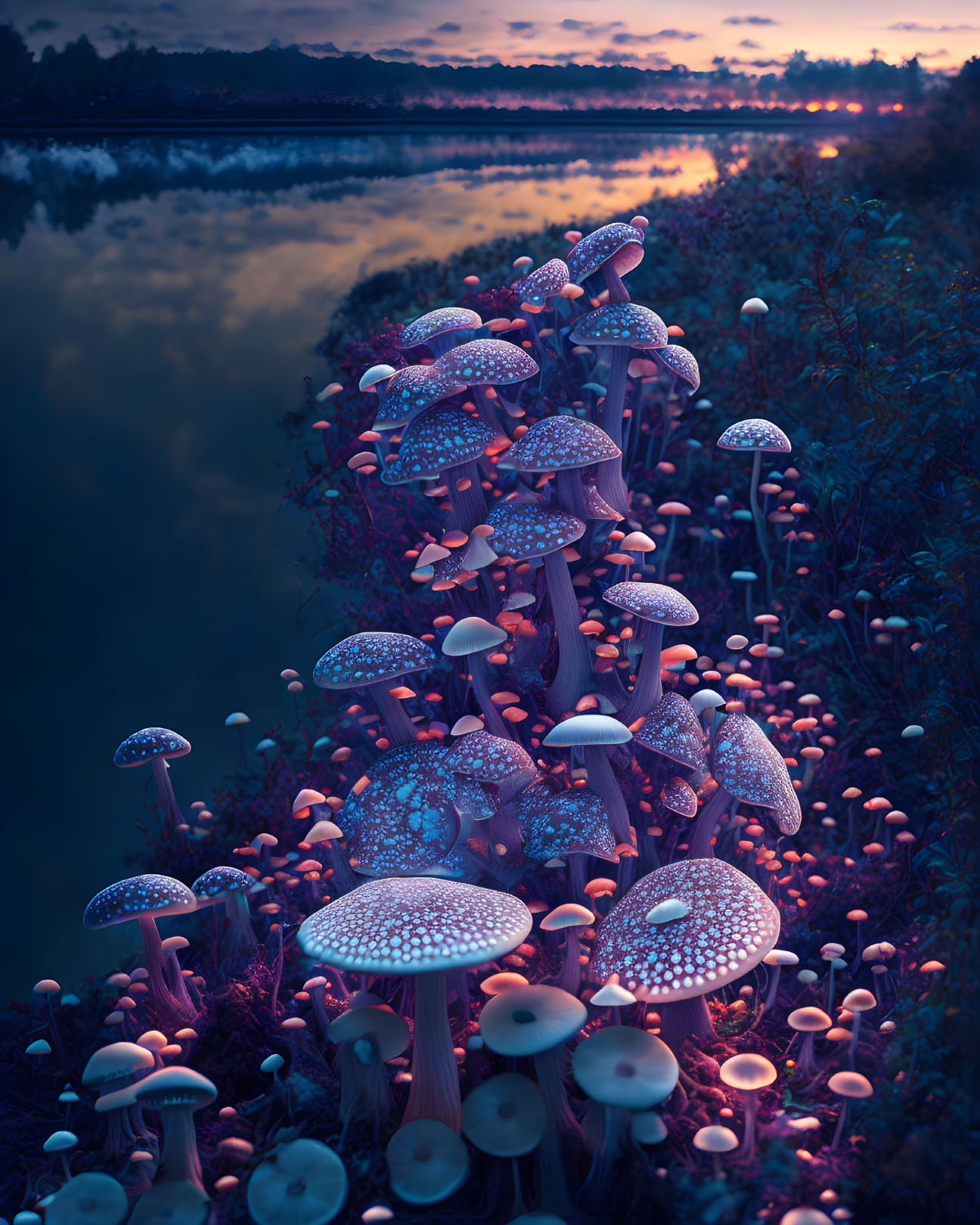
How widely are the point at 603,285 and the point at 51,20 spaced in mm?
5023

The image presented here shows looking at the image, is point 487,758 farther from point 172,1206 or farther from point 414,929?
point 172,1206

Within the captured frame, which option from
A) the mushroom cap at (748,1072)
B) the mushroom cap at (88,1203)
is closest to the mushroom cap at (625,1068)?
the mushroom cap at (748,1072)

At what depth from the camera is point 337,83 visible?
680 centimetres

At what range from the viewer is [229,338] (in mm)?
7090

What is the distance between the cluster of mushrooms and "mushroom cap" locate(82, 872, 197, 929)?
0.8 inches

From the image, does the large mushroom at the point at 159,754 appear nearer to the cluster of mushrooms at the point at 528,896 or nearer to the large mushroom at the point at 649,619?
the cluster of mushrooms at the point at 528,896

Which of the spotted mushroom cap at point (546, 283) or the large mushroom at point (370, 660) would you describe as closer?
the large mushroom at point (370, 660)

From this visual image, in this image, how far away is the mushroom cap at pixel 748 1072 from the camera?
11.7ft

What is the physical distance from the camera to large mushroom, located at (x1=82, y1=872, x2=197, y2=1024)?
4.67m

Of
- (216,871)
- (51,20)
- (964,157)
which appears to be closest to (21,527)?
(216,871)

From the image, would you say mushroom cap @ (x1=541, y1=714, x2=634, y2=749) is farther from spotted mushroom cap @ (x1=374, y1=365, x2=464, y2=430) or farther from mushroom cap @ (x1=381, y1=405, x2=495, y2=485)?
spotted mushroom cap @ (x1=374, y1=365, x2=464, y2=430)

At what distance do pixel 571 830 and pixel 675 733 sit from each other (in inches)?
39.2

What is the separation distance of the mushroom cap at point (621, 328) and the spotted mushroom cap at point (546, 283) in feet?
2.19

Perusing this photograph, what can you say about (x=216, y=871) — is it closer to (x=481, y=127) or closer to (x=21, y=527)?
(x=21, y=527)
